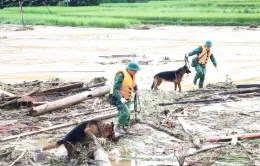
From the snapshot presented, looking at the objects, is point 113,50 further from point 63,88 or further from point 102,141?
point 102,141

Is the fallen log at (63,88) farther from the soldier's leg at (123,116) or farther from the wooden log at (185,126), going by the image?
the wooden log at (185,126)

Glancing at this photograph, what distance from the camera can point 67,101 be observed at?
11234mm

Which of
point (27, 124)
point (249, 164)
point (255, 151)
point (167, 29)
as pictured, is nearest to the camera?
point (249, 164)

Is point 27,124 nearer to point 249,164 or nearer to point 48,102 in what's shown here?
point 48,102

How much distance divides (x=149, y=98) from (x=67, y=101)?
224cm

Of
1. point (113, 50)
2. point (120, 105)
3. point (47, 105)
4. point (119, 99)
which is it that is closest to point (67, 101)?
point (47, 105)

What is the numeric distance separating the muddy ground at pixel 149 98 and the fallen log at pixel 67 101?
0.51ft

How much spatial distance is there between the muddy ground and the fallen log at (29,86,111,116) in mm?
155

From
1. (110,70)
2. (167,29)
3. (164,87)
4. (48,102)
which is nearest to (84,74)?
(110,70)

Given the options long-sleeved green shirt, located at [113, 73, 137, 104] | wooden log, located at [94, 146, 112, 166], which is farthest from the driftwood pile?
wooden log, located at [94, 146, 112, 166]

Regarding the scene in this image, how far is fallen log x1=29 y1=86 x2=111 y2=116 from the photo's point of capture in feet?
35.0

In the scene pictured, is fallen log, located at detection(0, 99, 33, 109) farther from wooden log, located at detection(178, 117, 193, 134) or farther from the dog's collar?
wooden log, located at detection(178, 117, 193, 134)

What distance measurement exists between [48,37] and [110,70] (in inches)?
523

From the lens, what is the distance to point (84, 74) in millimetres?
17391
